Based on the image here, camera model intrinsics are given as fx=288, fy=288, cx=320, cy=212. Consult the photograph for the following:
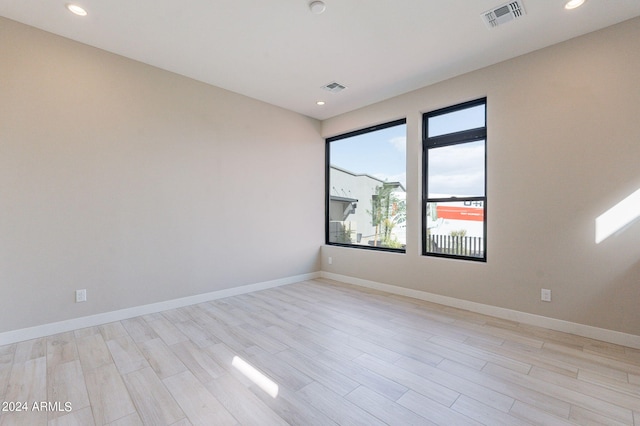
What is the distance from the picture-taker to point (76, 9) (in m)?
2.52

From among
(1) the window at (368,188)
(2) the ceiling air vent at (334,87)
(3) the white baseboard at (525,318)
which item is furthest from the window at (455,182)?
(2) the ceiling air vent at (334,87)

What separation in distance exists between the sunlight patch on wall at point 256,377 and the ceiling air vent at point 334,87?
3453 millimetres

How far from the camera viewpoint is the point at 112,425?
1621mm

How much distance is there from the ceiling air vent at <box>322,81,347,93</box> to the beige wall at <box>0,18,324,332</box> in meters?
1.10

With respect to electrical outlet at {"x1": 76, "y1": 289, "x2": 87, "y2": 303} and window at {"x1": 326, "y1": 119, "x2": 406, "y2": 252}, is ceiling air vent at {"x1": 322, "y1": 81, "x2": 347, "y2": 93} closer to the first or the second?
window at {"x1": 326, "y1": 119, "x2": 406, "y2": 252}

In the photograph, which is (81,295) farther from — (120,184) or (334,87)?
(334,87)

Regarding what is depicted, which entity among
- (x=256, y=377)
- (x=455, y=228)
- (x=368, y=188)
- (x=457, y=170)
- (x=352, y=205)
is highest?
(x=457, y=170)

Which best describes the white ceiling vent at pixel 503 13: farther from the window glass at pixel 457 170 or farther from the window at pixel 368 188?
the window at pixel 368 188

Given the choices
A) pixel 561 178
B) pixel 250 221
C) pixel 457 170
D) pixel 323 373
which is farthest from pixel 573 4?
pixel 250 221

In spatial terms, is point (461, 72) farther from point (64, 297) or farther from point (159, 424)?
point (64, 297)

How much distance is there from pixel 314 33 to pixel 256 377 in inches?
121

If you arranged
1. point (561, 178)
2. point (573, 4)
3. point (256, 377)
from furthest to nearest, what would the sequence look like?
point (561, 178)
point (573, 4)
point (256, 377)

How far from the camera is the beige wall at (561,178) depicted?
265cm

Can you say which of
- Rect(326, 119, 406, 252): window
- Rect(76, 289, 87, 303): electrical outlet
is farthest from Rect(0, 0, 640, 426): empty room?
Rect(326, 119, 406, 252): window
